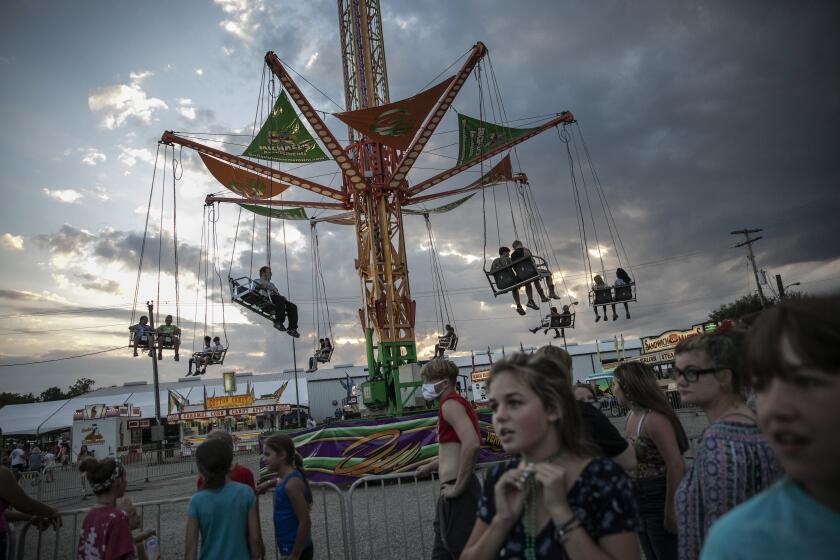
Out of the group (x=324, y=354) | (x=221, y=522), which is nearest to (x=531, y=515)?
(x=221, y=522)

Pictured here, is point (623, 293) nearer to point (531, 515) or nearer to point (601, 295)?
point (601, 295)

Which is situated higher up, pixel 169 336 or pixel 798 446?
pixel 169 336

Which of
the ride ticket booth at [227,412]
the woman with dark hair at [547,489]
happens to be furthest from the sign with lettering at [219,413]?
the woman with dark hair at [547,489]

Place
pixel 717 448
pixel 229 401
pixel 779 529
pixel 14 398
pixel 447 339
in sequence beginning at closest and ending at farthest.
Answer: pixel 779 529 < pixel 717 448 < pixel 447 339 < pixel 229 401 < pixel 14 398

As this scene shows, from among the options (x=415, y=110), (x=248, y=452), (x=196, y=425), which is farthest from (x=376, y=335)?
(x=196, y=425)

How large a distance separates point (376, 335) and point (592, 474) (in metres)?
13.2

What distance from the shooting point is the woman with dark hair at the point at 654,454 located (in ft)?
9.59

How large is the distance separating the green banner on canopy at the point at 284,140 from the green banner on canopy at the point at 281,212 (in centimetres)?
404

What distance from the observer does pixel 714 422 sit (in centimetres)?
218

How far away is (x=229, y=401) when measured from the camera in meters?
31.8

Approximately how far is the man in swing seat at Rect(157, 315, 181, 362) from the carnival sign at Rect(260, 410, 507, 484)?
580 cm

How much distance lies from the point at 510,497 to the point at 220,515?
2174 mm

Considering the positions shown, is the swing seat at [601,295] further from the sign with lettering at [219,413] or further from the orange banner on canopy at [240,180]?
the sign with lettering at [219,413]

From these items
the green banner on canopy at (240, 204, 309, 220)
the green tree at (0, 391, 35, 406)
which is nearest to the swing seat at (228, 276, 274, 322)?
the green banner on canopy at (240, 204, 309, 220)
